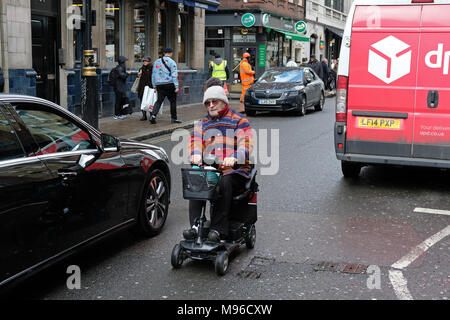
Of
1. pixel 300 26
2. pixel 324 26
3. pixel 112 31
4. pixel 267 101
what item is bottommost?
pixel 267 101

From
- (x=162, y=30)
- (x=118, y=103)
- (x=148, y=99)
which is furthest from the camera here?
(x=162, y=30)

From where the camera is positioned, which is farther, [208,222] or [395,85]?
[395,85]

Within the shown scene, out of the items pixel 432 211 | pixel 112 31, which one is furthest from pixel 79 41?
pixel 432 211

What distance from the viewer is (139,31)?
19344 millimetres

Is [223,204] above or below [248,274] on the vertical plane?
above

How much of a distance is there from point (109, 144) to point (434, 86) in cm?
451

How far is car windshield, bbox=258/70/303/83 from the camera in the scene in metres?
19.1

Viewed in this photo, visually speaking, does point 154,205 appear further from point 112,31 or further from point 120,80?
point 112,31

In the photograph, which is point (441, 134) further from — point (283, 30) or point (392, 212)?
point (283, 30)

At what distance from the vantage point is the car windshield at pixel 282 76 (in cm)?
1910

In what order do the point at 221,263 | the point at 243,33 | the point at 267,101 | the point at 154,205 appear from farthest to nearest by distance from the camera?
the point at 243,33 < the point at 267,101 < the point at 154,205 < the point at 221,263

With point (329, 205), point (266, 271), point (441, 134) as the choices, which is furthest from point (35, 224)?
point (441, 134)

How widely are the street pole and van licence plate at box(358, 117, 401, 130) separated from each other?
567 centimetres

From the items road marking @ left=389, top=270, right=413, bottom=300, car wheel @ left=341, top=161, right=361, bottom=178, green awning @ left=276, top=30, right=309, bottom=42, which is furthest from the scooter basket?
green awning @ left=276, top=30, right=309, bottom=42
